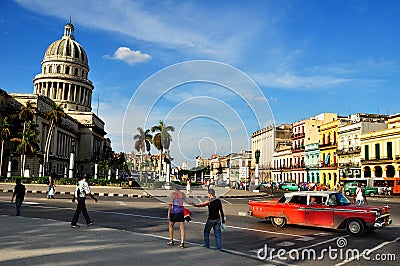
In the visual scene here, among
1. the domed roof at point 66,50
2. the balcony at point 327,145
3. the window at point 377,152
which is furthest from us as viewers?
the domed roof at point 66,50

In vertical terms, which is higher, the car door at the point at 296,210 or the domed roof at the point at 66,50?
the domed roof at the point at 66,50

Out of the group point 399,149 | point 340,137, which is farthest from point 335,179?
point 399,149

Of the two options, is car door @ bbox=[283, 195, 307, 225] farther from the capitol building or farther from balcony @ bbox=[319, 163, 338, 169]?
the capitol building

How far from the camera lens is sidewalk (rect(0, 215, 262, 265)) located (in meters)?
7.86

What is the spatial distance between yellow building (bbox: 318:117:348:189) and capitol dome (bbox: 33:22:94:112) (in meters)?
71.6

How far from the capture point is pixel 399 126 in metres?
52.7

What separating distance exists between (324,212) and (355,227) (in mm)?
1123

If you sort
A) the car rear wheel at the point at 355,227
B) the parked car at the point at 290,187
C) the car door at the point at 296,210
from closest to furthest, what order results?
the car rear wheel at the point at 355,227, the car door at the point at 296,210, the parked car at the point at 290,187

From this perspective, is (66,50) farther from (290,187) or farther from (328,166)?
(328,166)

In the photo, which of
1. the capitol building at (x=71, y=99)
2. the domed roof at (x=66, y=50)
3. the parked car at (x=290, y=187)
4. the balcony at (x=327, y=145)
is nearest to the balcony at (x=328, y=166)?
the balcony at (x=327, y=145)

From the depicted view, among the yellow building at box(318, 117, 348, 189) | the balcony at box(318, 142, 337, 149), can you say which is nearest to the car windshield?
the yellow building at box(318, 117, 348, 189)

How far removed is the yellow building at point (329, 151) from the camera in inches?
2670

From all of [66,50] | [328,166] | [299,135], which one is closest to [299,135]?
[299,135]

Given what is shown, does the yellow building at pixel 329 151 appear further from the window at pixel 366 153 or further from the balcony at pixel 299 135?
the window at pixel 366 153
